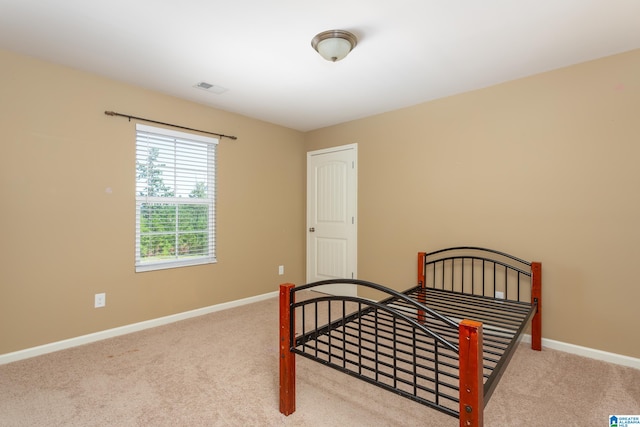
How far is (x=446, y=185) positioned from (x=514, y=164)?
63 centimetres

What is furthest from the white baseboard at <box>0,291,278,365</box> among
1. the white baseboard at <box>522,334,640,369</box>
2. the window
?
the white baseboard at <box>522,334,640,369</box>

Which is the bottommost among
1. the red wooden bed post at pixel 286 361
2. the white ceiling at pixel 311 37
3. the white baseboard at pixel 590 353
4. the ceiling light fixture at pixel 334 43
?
the white baseboard at pixel 590 353

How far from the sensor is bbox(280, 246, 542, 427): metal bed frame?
1.29 meters

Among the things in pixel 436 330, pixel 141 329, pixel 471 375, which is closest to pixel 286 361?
pixel 471 375

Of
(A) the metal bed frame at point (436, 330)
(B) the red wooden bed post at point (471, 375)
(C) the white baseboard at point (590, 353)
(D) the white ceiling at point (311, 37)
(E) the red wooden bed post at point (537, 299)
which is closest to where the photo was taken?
(B) the red wooden bed post at point (471, 375)

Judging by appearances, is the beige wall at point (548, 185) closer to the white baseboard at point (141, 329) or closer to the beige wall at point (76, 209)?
the white baseboard at point (141, 329)

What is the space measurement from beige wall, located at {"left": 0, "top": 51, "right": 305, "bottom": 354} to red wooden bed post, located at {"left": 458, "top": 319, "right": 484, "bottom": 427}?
2949 mm

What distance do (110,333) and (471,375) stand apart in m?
3.01

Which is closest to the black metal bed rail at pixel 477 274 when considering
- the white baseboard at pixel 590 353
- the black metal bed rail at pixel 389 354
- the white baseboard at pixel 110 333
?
the white baseboard at pixel 590 353

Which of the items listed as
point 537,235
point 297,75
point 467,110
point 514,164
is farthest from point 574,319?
point 297,75

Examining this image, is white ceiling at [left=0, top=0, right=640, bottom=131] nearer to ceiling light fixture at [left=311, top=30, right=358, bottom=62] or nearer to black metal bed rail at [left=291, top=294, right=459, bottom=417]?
ceiling light fixture at [left=311, top=30, right=358, bottom=62]

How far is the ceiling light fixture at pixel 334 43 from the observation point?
6.88 feet

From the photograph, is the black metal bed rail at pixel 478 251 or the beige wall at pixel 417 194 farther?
the black metal bed rail at pixel 478 251

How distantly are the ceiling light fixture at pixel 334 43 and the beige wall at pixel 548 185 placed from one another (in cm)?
154
